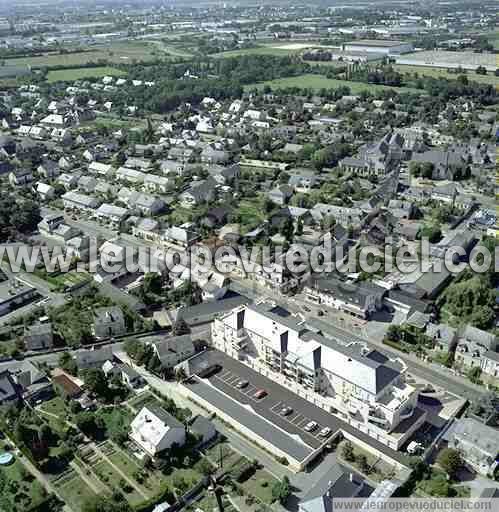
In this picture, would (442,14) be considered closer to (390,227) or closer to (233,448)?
(390,227)

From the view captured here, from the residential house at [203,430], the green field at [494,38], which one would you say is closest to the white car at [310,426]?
the residential house at [203,430]

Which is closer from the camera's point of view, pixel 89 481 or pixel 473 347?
pixel 89 481

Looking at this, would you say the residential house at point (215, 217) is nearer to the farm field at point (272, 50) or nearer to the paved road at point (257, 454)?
the paved road at point (257, 454)

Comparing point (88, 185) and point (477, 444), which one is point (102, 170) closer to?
point (88, 185)

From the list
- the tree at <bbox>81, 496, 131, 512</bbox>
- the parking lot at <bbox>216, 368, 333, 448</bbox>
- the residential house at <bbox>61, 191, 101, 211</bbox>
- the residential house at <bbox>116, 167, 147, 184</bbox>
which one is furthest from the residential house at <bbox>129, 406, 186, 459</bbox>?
the residential house at <bbox>116, 167, 147, 184</bbox>

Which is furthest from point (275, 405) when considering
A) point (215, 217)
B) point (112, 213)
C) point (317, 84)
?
point (317, 84)

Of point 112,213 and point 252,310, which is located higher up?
point 112,213

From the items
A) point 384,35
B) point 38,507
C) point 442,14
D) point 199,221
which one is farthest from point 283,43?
point 38,507
